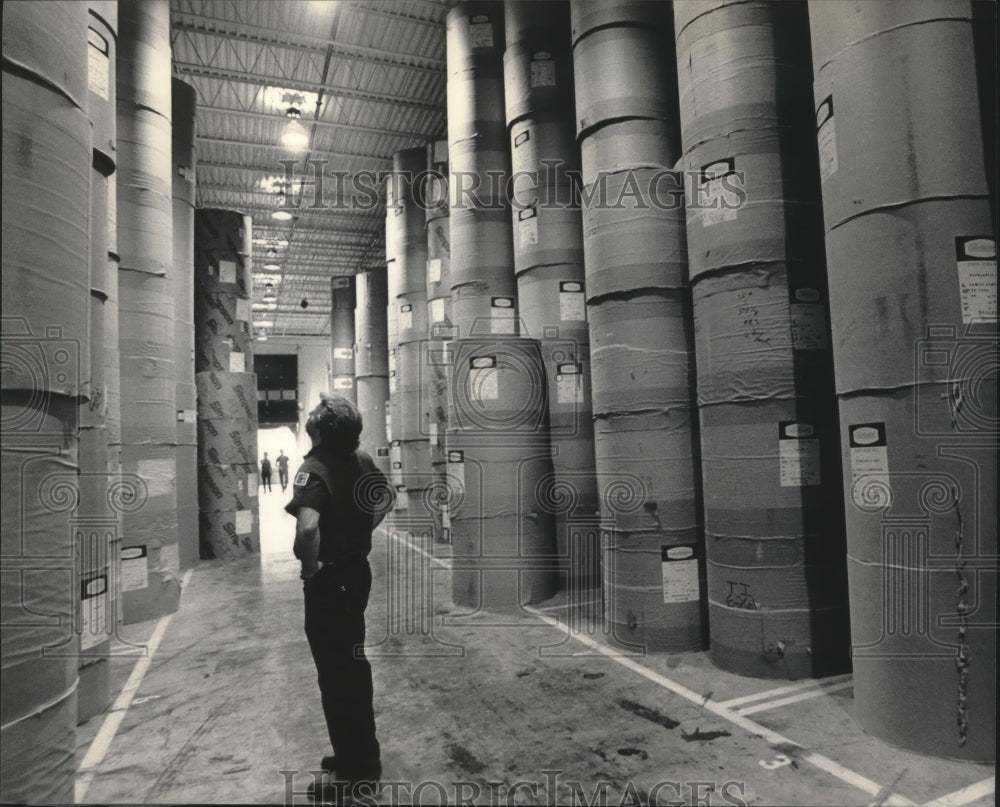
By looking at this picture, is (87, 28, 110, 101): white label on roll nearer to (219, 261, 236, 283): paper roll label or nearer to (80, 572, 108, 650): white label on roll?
(80, 572, 108, 650): white label on roll

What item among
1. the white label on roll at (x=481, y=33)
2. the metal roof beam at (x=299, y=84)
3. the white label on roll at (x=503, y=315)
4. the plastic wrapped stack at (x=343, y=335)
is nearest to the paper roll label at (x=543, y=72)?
the white label on roll at (x=481, y=33)

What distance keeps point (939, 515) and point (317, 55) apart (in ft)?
29.7

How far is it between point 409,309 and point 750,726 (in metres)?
7.46

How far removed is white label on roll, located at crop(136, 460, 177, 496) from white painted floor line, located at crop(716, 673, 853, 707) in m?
4.31

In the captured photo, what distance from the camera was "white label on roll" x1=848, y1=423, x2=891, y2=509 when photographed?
2.53 m

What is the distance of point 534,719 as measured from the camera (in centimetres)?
286

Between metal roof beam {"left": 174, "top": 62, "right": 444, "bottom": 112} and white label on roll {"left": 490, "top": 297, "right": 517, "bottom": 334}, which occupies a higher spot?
metal roof beam {"left": 174, "top": 62, "right": 444, "bottom": 112}

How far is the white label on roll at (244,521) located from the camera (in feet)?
24.8

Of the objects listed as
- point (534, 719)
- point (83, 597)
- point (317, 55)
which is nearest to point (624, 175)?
point (534, 719)

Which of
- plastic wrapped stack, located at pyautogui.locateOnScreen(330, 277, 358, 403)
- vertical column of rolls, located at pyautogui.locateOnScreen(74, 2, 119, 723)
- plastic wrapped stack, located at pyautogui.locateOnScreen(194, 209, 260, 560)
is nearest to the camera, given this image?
vertical column of rolls, located at pyautogui.locateOnScreen(74, 2, 119, 723)

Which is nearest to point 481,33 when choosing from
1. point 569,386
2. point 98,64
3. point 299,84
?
point 569,386

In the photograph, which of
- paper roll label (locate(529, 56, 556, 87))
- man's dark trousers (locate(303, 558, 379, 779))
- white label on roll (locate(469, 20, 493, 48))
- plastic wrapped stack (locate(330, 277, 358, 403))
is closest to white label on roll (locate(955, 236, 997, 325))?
man's dark trousers (locate(303, 558, 379, 779))

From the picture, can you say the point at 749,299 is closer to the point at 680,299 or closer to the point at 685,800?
the point at 680,299

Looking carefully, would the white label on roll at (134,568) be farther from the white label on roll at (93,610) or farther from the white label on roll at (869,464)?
the white label on roll at (869,464)
